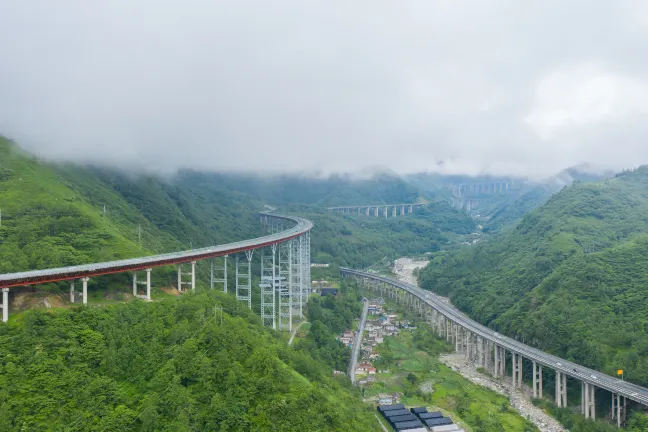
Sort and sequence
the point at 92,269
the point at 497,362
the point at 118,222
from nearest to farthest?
the point at 92,269 < the point at 497,362 < the point at 118,222

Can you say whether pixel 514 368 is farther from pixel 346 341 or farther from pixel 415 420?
pixel 346 341

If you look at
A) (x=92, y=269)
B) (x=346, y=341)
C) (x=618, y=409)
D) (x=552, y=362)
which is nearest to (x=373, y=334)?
(x=346, y=341)

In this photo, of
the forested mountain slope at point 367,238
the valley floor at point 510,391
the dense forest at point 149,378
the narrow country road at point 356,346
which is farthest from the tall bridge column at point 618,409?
the forested mountain slope at point 367,238

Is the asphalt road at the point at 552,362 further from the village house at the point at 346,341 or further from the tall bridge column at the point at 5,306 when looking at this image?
the tall bridge column at the point at 5,306

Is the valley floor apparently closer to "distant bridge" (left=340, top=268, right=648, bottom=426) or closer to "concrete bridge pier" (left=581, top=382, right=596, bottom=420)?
"distant bridge" (left=340, top=268, right=648, bottom=426)

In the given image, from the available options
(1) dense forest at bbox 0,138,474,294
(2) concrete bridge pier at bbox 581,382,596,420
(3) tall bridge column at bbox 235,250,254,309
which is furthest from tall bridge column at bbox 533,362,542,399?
(1) dense forest at bbox 0,138,474,294

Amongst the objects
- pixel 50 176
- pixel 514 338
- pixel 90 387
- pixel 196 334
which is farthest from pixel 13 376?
pixel 514 338

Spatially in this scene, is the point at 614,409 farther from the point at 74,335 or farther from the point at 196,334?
the point at 74,335
